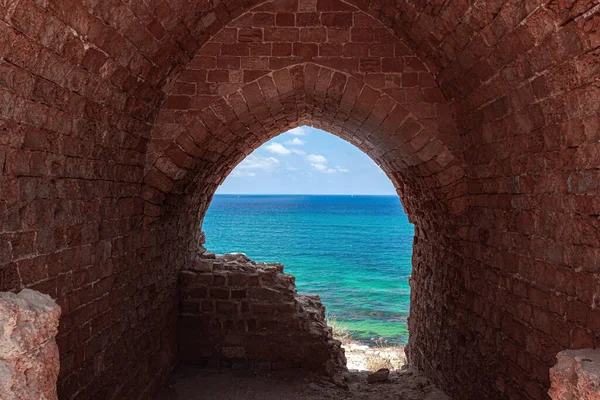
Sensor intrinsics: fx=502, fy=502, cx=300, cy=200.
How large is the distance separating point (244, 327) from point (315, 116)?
3.28m

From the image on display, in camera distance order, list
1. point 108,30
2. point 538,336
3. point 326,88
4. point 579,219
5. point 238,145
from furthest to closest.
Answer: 1. point 238,145
2. point 326,88
3. point 538,336
4. point 108,30
5. point 579,219

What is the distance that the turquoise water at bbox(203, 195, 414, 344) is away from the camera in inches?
999

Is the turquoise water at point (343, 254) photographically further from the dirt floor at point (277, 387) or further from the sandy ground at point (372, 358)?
the dirt floor at point (277, 387)

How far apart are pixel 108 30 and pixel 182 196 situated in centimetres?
307

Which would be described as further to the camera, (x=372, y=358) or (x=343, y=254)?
(x=343, y=254)

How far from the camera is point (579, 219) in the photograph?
3.35 metres

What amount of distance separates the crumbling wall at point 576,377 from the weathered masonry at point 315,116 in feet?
1.77

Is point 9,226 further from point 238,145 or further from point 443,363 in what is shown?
point 443,363

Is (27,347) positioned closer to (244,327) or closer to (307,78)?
(307,78)

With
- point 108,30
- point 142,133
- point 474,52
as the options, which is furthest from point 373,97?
point 108,30

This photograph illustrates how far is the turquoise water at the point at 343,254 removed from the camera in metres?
25.4

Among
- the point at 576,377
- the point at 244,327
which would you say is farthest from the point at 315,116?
the point at 576,377

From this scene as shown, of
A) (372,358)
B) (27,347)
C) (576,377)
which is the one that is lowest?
(372,358)

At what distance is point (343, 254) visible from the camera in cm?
4569
